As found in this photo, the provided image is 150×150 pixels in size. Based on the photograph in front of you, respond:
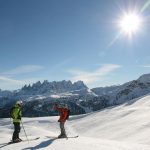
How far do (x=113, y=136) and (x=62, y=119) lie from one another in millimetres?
12800

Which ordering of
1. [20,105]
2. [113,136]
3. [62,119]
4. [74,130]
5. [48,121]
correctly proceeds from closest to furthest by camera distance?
[20,105], [62,119], [113,136], [74,130], [48,121]

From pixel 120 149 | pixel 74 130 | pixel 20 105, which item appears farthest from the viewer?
pixel 74 130

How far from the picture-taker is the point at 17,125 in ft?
69.4

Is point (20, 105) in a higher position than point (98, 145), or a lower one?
higher

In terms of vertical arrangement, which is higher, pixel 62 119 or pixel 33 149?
pixel 62 119

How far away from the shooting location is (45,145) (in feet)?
58.9

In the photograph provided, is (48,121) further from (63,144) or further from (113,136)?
(63,144)

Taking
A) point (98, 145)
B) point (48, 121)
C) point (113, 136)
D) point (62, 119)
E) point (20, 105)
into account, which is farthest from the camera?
point (48, 121)

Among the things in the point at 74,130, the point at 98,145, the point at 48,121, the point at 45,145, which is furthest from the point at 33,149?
the point at 48,121

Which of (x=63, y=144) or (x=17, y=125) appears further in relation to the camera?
(x=17, y=125)

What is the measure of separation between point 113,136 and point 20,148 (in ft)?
58.1

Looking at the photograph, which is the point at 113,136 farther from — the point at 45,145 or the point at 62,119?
the point at 45,145

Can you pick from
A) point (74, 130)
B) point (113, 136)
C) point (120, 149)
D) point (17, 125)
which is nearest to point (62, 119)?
point (17, 125)

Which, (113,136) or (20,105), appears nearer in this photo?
(20,105)
